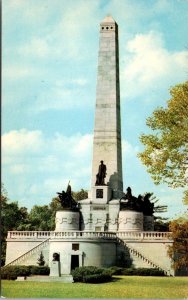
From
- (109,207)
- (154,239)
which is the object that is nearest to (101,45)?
(109,207)

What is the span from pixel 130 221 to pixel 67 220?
5026 mm

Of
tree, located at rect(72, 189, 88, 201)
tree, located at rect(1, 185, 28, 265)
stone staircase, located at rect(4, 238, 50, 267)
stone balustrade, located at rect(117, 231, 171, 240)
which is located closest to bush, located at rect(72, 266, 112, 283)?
stone balustrade, located at rect(117, 231, 171, 240)

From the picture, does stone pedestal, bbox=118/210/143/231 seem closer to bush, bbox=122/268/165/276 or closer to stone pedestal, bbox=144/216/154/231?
stone pedestal, bbox=144/216/154/231

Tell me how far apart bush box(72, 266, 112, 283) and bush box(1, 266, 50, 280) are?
3.65 meters

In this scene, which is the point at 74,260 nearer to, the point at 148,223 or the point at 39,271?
the point at 39,271

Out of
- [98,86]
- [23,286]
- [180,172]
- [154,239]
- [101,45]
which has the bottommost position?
[23,286]

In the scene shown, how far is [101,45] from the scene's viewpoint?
47.4 meters

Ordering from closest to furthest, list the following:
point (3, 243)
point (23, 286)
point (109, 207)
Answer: point (23, 286), point (109, 207), point (3, 243)

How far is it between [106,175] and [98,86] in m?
7.50

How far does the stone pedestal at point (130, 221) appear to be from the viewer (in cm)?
4275

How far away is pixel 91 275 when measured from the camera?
29.6m

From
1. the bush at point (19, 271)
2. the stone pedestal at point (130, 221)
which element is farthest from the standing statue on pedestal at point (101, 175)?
the bush at point (19, 271)

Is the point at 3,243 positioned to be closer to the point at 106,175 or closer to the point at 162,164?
the point at 106,175

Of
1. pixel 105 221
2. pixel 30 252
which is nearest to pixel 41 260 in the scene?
pixel 30 252
